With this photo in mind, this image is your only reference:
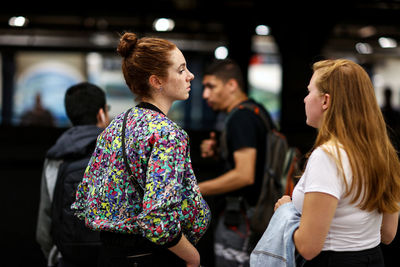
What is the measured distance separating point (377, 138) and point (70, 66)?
13.5 m

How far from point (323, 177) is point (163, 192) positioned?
503mm

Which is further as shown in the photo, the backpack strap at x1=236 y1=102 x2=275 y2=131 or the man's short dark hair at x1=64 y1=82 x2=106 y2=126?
the backpack strap at x1=236 y1=102 x2=275 y2=131

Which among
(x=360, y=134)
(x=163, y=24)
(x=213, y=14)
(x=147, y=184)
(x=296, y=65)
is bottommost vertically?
(x=147, y=184)

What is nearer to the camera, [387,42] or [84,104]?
[84,104]

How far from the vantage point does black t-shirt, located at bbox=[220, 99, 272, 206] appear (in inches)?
115

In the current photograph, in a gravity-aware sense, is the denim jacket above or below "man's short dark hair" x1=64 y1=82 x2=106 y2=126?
below

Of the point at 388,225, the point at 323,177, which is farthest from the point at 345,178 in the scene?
the point at 388,225

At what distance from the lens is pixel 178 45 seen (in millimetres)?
13258

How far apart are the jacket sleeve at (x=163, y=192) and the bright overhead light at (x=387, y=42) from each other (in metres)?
12.8

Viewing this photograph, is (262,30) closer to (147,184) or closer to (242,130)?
(242,130)

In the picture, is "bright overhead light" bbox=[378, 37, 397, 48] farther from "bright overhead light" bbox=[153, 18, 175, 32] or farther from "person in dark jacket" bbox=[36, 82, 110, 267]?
"person in dark jacket" bbox=[36, 82, 110, 267]

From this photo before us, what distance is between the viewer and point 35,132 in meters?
11.9

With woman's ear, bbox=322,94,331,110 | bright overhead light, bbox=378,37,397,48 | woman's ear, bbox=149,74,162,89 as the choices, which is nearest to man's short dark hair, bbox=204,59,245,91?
woman's ear, bbox=149,74,162,89

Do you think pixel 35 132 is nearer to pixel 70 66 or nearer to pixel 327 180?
pixel 70 66
